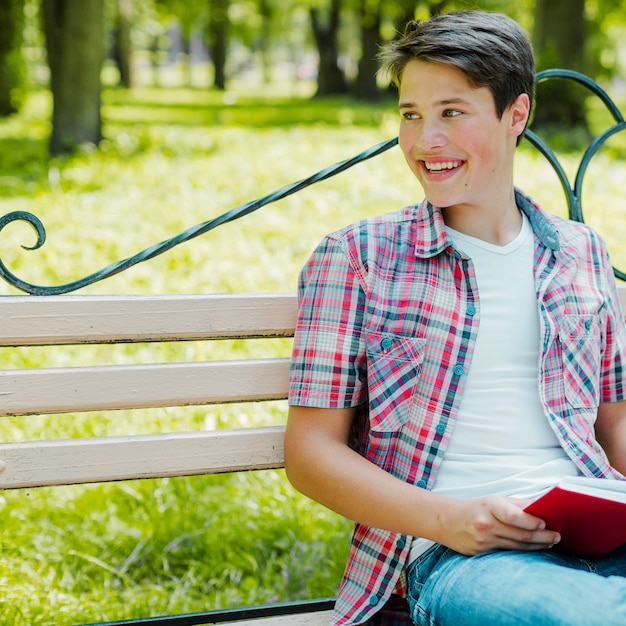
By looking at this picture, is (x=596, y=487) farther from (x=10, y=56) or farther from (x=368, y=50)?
(x=368, y=50)

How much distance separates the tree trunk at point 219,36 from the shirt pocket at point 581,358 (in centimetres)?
2612

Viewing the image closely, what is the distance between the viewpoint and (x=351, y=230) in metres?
2.06

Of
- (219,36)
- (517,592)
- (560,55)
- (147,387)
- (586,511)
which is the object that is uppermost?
(219,36)

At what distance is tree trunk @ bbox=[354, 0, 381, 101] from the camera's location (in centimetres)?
2169

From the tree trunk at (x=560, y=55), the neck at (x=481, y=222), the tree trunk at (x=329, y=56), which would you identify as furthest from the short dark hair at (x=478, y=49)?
the tree trunk at (x=329, y=56)

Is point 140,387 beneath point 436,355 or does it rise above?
beneath

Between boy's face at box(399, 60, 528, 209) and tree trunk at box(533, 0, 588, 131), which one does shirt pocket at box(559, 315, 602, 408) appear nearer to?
boy's face at box(399, 60, 528, 209)

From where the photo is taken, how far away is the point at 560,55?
12.0m

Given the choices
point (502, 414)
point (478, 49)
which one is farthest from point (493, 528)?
point (478, 49)

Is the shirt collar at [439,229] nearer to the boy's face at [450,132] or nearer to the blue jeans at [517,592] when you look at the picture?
the boy's face at [450,132]

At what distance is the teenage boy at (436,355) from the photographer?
1.95 meters

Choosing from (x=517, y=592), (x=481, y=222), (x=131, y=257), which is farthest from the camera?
(x=481, y=222)

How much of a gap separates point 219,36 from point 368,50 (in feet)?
23.5

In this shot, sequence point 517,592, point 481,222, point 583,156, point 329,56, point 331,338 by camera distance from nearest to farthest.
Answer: point 517,592 → point 331,338 → point 481,222 → point 583,156 → point 329,56
